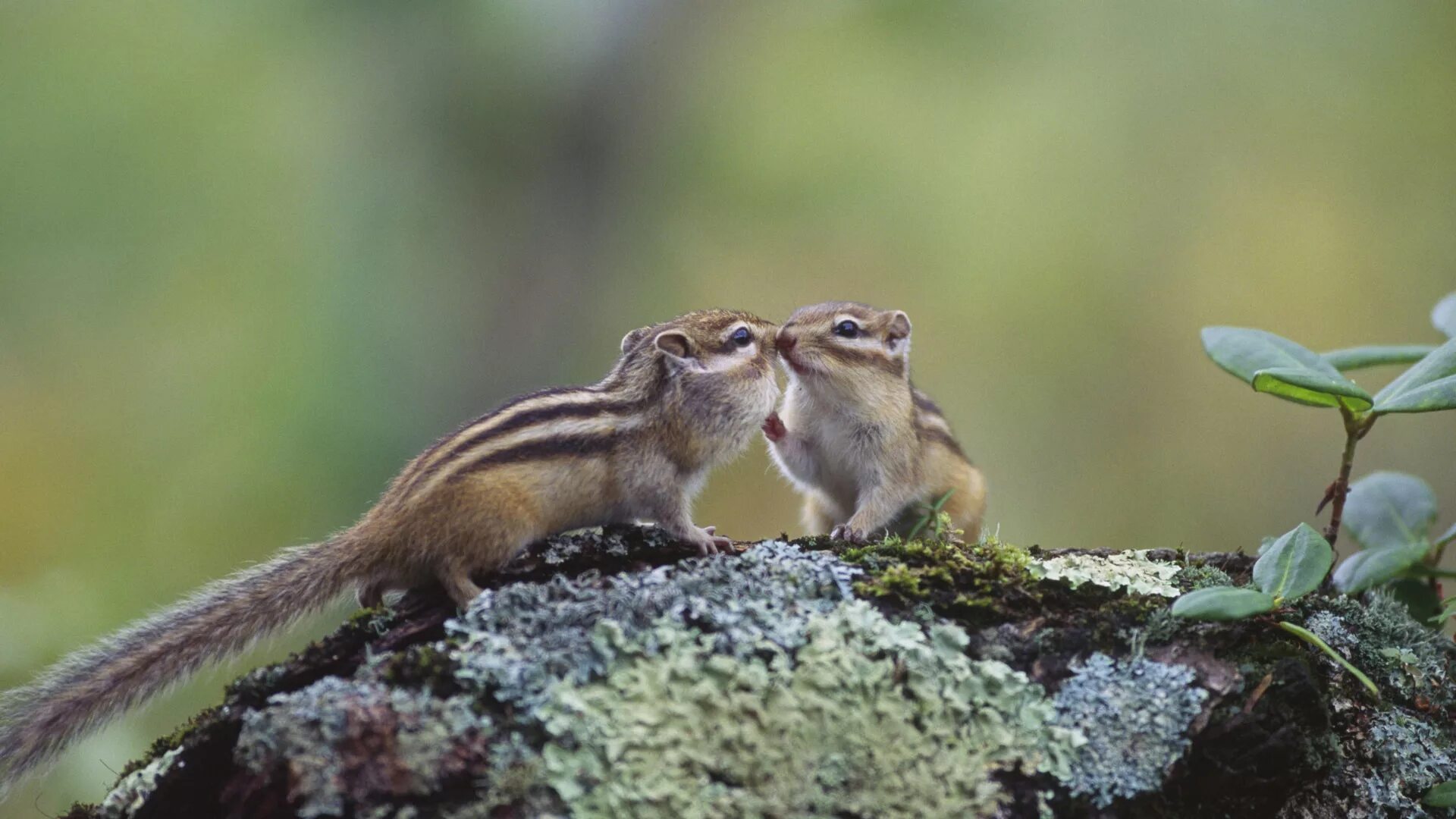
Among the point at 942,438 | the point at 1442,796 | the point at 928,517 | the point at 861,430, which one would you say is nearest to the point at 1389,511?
the point at 1442,796

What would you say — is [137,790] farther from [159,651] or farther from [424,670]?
[424,670]

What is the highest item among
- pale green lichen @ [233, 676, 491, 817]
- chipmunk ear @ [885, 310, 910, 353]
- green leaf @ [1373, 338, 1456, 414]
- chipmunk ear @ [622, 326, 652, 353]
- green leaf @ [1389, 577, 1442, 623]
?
chipmunk ear @ [622, 326, 652, 353]

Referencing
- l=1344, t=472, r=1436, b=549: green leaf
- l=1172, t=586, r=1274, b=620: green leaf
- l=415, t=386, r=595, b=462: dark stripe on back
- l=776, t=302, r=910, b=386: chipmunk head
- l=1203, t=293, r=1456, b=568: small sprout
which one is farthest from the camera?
l=776, t=302, r=910, b=386: chipmunk head

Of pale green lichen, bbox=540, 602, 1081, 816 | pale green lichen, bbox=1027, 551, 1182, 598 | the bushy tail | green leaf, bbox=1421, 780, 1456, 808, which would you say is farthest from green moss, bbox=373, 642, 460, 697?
green leaf, bbox=1421, 780, 1456, 808

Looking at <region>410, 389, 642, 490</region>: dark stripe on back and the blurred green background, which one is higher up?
the blurred green background

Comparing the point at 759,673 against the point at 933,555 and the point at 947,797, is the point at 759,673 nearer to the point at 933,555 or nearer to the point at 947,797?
the point at 947,797

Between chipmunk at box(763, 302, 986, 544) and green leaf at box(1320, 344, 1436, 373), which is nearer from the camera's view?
green leaf at box(1320, 344, 1436, 373)

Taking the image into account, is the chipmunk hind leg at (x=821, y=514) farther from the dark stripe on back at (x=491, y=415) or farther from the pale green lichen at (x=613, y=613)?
the pale green lichen at (x=613, y=613)

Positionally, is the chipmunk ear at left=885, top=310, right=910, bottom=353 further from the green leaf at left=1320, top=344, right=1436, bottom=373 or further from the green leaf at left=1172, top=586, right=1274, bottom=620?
the green leaf at left=1172, top=586, right=1274, bottom=620
